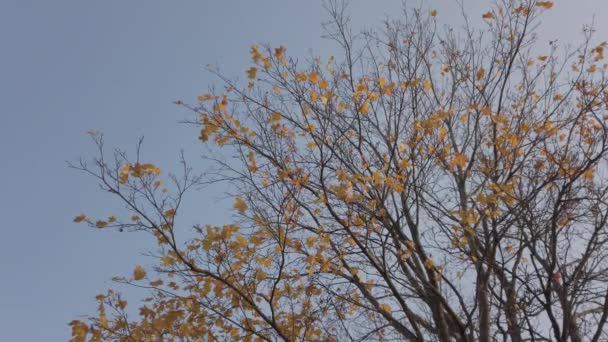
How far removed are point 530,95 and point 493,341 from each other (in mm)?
2457

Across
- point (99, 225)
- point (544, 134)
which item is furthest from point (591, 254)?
point (99, 225)

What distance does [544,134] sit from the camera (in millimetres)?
4867

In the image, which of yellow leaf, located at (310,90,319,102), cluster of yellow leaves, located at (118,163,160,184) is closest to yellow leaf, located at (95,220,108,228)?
cluster of yellow leaves, located at (118,163,160,184)

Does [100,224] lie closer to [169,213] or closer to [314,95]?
[169,213]

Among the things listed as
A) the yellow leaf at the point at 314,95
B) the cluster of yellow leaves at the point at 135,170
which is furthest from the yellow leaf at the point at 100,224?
the yellow leaf at the point at 314,95

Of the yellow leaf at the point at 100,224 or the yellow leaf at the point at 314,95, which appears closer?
the yellow leaf at the point at 100,224

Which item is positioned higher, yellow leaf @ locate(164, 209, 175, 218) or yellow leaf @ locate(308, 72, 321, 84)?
yellow leaf @ locate(308, 72, 321, 84)

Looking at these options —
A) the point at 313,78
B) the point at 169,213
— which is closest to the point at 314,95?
the point at 313,78

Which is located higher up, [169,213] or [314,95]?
[314,95]

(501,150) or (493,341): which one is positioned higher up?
(501,150)

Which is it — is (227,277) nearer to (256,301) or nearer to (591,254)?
(256,301)

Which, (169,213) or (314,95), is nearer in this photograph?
(169,213)

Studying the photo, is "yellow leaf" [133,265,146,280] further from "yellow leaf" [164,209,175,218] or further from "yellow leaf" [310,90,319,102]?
"yellow leaf" [310,90,319,102]

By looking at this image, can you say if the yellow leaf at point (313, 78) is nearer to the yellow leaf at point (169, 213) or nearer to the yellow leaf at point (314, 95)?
the yellow leaf at point (314, 95)
